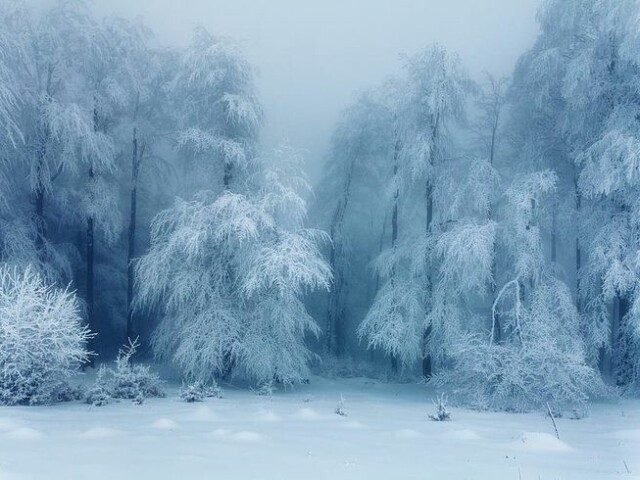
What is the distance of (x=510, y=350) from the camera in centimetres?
1363

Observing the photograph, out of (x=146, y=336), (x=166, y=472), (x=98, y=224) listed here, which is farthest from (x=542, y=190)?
(x=146, y=336)

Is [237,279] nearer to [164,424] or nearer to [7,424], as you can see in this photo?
[164,424]

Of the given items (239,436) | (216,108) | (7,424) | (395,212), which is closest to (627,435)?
(239,436)

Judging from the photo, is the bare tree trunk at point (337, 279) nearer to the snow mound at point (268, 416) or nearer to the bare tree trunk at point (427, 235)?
the bare tree trunk at point (427, 235)

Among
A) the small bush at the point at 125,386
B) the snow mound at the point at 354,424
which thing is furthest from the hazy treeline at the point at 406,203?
the snow mound at the point at 354,424

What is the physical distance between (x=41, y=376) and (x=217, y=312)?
4.97 m

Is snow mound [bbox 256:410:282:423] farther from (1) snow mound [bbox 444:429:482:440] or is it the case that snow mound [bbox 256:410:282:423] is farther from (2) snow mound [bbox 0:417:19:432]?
(2) snow mound [bbox 0:417:19:432]

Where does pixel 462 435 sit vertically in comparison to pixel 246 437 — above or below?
above

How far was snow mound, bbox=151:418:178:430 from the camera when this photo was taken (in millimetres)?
9685

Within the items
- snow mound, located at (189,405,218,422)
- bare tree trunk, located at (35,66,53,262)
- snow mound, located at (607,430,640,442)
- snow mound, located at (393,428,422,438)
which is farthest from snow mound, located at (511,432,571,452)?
bare tree trunk, located at (35,66,53,262)

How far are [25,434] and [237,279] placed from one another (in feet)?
27.4

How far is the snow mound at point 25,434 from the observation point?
8.31m

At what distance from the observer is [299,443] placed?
29.0 ft

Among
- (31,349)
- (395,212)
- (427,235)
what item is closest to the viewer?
(31,349)
